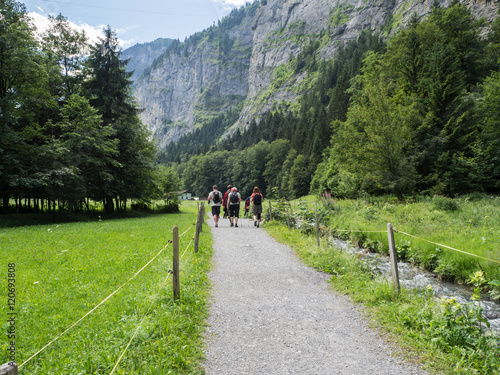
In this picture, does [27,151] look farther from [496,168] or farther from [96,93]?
[496,168]

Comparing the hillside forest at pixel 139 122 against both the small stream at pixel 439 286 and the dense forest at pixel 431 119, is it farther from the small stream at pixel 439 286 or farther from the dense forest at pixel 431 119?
the small stream at pixel 439 286

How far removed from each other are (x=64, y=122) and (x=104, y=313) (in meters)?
24.4

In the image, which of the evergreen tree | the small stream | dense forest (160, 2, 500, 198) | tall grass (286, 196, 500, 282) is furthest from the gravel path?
the evergreen tree

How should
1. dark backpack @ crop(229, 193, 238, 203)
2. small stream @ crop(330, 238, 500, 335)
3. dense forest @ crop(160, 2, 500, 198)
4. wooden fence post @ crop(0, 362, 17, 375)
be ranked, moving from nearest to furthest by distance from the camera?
wooden fence post @ crop(0, 362, 17, 375) → small stream @ crop(330, 238, 500, 335) → dark backpack @ crop(229, 193, 238, 203) → dense forest @ crop(160, 2, 500, 198)

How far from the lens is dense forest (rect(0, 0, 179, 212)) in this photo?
69.9 ft

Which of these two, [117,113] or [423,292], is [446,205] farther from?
[117,113]

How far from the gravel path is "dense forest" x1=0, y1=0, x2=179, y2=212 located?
65.7ft

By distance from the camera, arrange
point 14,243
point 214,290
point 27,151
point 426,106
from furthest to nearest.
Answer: point 426,106, point 27,151, point 14,243, point 214,290

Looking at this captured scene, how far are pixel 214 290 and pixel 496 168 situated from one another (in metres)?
28.3

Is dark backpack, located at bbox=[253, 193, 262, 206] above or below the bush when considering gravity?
above

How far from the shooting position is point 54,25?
2953 centimetres

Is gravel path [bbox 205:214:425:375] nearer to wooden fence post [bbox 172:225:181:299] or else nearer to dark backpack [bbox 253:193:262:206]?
wooden fence post [bbox 172:225:181:299]

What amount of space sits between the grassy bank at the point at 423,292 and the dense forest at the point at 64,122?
18.0m

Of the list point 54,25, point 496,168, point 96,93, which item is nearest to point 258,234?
point 496,168
